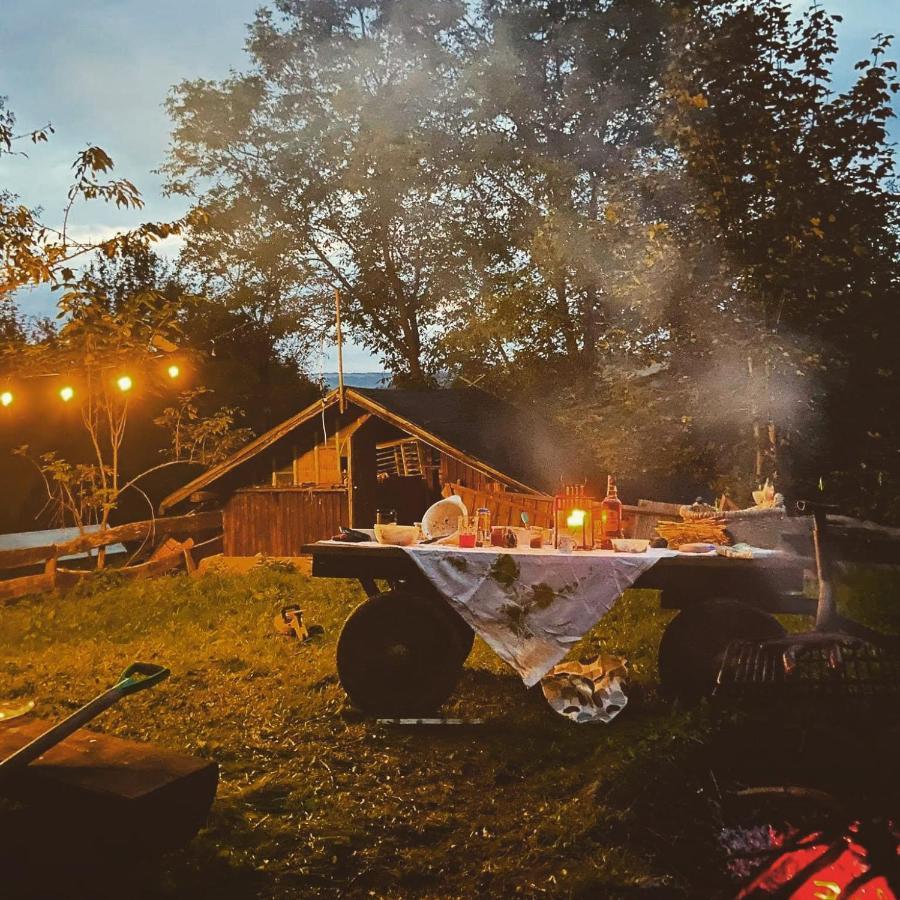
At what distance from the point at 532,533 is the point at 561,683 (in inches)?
50.0

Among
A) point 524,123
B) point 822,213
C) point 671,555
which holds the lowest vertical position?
point 671,555

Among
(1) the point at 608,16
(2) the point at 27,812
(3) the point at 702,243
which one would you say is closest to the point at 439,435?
(3) the point at 702,243

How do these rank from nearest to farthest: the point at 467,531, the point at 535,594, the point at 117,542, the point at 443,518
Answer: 1. the point at 535,594
2. the point at 467,531
3. the point at 443,518
4. the point at 117,542

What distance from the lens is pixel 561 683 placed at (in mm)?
6965

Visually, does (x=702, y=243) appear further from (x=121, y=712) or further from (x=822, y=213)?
(x=121, y=712)

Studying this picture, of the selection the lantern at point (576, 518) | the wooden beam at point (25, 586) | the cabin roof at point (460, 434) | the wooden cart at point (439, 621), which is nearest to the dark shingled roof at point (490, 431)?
the cabin roof at point (460, 434)

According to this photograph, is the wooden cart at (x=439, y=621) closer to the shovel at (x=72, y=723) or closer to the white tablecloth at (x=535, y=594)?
the white tablecloth at (x=535, y=594)

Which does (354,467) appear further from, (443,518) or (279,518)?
(443,518)

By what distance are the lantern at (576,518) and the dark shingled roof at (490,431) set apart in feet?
30.0

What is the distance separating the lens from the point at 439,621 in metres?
6.59

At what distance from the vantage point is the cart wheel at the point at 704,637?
5930 mm

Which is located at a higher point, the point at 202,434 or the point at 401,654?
the point at 202,434

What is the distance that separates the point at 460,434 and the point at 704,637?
11.6 m

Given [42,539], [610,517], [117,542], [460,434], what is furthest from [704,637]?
[42,539]
